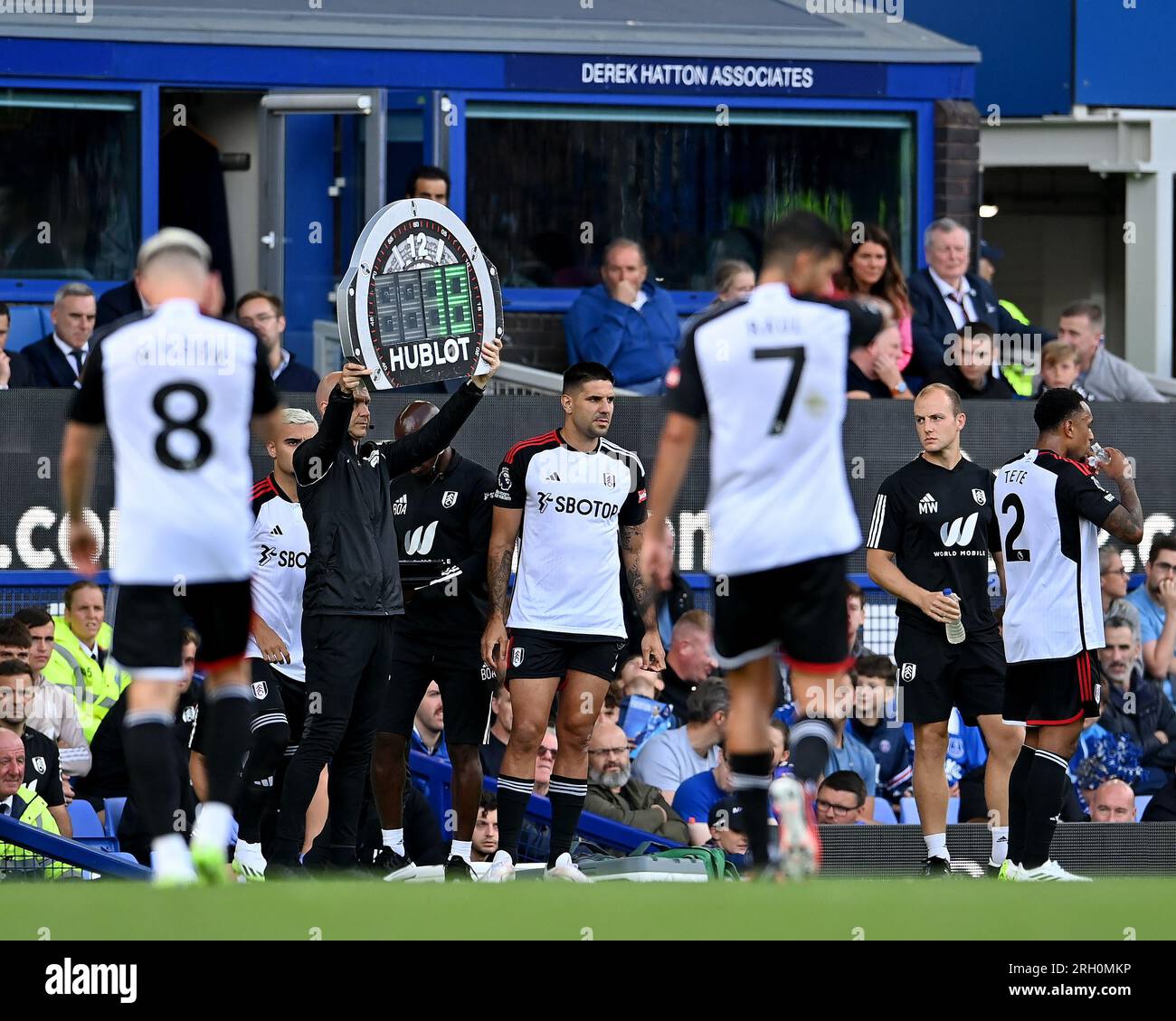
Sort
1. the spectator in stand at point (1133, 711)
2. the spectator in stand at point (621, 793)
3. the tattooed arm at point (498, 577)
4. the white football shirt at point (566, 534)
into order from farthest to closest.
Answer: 1. the spectator in stand at point (1133, 711)
2. the spectator in stand at point (621, 793)
3. the tattooed arm at point (498, 577)
4. the white football shirt at point (566, 534)

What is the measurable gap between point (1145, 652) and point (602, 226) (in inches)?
169

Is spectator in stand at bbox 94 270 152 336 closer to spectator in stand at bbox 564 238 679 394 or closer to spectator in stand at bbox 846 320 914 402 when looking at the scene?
spectator in stand at bbox 564 238 679 394

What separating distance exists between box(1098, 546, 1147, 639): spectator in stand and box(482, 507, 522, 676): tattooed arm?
12.9 feet

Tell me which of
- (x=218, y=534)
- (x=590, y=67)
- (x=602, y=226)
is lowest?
(x=218, y=534)

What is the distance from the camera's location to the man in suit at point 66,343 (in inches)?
482

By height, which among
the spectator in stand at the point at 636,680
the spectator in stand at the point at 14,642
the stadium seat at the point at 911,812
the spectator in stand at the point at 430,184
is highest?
the spectator in stand at the point at 430,184

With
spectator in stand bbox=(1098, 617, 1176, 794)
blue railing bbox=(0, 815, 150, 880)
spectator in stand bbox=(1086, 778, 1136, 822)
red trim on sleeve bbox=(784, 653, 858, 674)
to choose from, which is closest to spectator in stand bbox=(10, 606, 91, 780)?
blue railing bbox=(0, 815, 150, 880)

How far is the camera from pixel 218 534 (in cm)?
709

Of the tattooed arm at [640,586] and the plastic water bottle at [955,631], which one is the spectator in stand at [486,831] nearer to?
the tattooed arm at [640,586]

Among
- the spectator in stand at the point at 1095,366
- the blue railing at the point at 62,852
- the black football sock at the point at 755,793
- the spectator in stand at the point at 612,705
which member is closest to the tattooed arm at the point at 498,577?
the spectator in stand at the point at 612,705

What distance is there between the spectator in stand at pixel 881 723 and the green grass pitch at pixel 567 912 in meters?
4.41

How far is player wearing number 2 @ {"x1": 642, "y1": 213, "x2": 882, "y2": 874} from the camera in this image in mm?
7133
